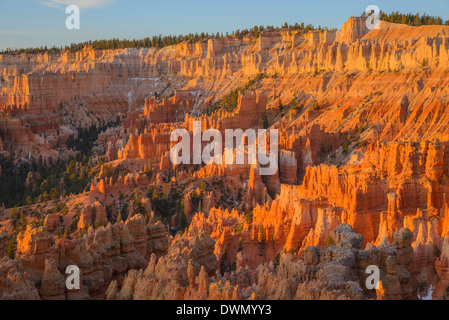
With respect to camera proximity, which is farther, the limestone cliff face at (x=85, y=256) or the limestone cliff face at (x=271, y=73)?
the limestone cliff face at (x=271, y=73)

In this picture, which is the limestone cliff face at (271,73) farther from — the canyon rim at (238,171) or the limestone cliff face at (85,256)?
the limestone cliff face at (85,256)

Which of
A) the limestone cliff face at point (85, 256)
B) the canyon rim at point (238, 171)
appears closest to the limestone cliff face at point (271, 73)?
the canyon rim at point (238, 171)

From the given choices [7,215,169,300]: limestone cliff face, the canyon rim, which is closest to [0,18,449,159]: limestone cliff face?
the canyon rim

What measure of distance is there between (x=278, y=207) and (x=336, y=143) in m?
27.7

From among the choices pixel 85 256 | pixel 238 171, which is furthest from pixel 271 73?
pixel 85 256

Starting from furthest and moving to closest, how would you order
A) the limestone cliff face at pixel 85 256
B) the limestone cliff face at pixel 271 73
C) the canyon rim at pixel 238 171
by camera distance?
the limestone cliff face at pixel 271 73
the canyon rim at pixel 238 171
the limestone cliff face at pixel 85 256

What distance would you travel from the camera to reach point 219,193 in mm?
56500

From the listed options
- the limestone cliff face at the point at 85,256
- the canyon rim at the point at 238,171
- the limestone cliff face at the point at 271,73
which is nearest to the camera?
the limestone cliff face at the point at 85,256

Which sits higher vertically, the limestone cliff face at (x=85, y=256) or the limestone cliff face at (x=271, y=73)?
the limestone cliff face at (x=271, y=73)

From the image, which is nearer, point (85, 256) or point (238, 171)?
point (85, 256)

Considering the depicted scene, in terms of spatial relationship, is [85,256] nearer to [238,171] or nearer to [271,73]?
[238,171]

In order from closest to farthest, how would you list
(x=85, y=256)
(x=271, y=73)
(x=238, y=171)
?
(x=85, y=256), (x=238, y=171), (x=271, y=73)

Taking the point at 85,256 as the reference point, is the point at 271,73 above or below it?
above

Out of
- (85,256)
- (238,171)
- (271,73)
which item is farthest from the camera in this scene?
(271,73)
